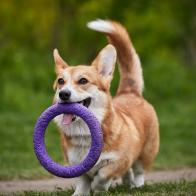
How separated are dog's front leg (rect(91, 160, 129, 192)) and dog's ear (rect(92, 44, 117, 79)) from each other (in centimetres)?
96

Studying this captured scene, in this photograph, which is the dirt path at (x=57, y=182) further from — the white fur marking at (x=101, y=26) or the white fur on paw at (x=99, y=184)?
the white fur marking at (x=101, y=26)

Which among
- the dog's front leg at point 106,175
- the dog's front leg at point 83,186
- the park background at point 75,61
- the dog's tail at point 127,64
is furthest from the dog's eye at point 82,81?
the park background at point 75,61

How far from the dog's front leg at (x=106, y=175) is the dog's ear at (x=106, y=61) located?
0.96m

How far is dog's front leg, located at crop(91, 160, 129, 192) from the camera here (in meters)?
7.07

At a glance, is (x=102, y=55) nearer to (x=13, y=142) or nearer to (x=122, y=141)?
(x=122, y=141)

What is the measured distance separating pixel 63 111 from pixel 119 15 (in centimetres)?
1135

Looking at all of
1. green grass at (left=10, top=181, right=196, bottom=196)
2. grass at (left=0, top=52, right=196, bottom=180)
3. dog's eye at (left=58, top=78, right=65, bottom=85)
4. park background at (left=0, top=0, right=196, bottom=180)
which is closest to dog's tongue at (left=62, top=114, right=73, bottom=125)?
dog's eye at (left=58, top=78, right=65, bottom=85)

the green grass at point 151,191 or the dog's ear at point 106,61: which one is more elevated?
the dog's ear at point 106,61

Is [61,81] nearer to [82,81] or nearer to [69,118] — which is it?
[82,81]

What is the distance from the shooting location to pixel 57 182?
894cm

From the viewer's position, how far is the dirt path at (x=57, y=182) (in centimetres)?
835

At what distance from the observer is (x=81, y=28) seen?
59.0ft

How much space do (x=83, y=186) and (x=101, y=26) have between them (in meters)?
2.01

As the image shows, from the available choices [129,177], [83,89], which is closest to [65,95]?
[83,89]
